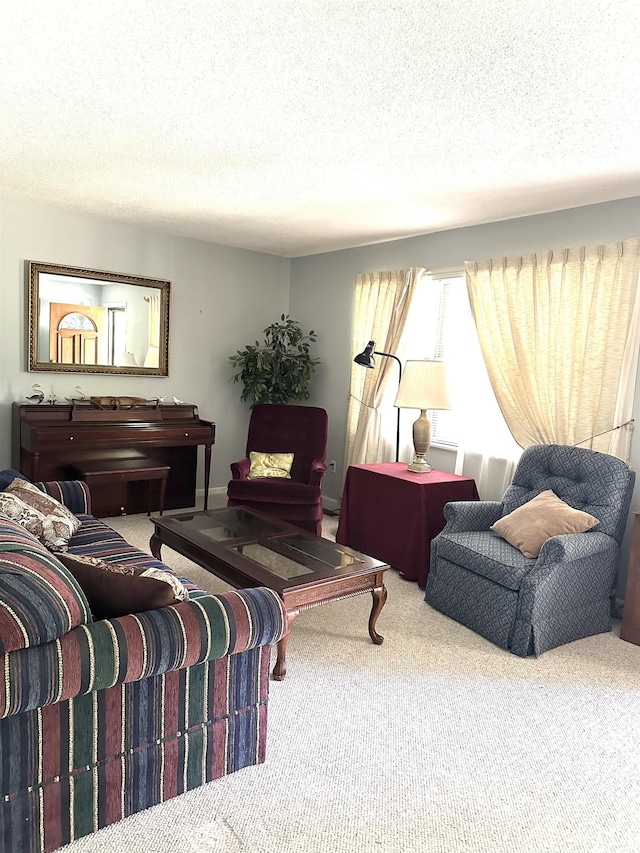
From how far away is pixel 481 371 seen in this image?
15.1 ft

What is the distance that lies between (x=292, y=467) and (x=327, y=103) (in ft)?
10.4

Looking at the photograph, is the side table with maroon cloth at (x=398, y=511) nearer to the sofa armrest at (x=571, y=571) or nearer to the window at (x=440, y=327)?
the window at (x=440, y=327)

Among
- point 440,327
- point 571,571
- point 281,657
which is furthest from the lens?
point 440,327

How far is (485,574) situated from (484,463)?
4.57 ft

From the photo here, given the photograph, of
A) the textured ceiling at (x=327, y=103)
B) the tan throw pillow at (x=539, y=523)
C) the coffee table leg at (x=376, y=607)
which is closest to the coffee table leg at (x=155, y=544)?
the coffee table leg at (x=376, y=607)

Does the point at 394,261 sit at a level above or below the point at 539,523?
above

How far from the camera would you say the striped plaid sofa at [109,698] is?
1.64 m

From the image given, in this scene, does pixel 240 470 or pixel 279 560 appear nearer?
pixel 279 560

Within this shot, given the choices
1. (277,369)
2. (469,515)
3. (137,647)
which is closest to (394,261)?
(277,369)

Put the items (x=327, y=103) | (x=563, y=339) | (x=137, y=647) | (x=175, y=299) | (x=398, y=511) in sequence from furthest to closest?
1. (x=175, y=299)
2. (x=398, y=511)
3. (x=563, y=339)
4. (x=327, y=103)
5. (x=137, y=647)

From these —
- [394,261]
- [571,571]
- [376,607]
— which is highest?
[394,261]

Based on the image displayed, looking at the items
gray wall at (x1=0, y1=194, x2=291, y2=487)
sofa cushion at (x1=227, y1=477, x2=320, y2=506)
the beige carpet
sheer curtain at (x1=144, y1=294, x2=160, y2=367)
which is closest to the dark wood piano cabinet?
gray wall at (x1=0, y1=194, x2=291, y2=487)

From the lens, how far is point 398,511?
13.8ft

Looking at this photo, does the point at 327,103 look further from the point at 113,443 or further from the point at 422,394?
the point at 113,443
